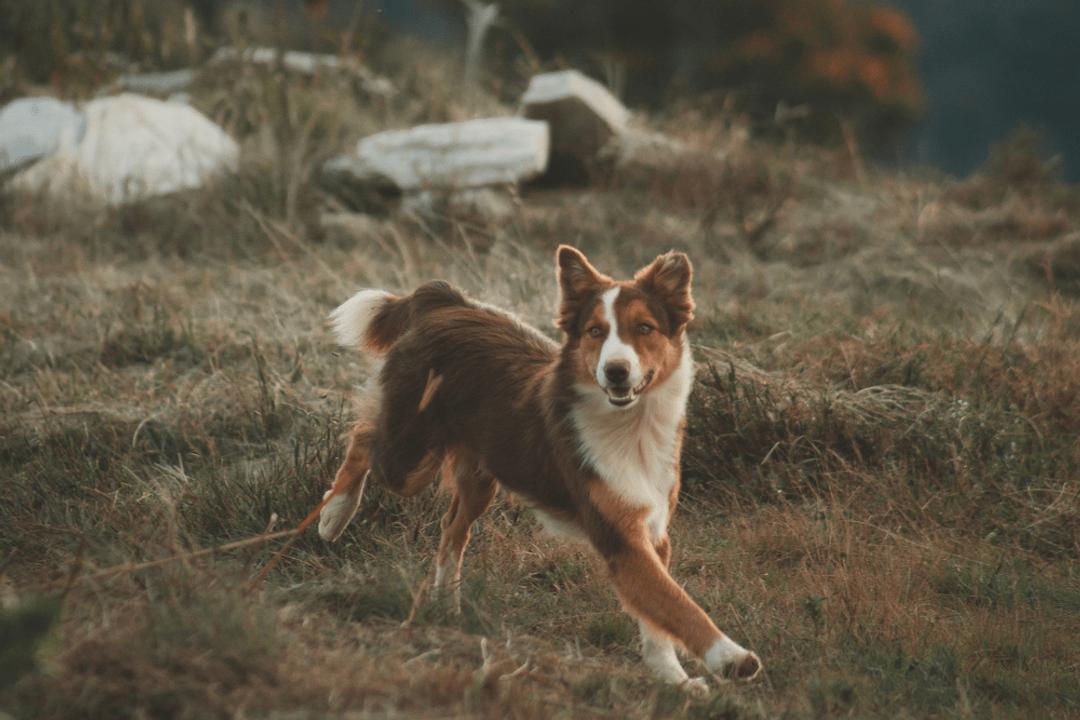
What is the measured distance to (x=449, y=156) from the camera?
38.2ft

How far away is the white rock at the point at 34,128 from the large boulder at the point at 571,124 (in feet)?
17.0

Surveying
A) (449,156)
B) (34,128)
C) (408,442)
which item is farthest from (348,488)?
(34,128)

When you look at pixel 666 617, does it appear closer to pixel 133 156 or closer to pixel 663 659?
pixel 663 659

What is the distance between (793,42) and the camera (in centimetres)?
2794

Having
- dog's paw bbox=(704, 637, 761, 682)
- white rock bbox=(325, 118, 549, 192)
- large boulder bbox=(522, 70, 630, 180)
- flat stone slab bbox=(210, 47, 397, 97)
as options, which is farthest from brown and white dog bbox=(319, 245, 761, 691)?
flat stone slab bbox=(210, 47, 397, 97)

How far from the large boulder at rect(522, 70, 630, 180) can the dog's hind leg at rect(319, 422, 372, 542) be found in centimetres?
821

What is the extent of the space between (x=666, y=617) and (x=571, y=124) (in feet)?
32.0

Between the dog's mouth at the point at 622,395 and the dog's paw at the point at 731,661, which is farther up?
the dog's mouth at the point at 622,395

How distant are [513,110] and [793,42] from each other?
16.0 meters

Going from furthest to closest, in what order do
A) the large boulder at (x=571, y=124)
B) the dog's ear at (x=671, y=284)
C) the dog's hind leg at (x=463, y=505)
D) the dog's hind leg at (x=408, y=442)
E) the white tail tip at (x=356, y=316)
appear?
the large boulder at (x=571, y=124)
the white tail tip at (x=356, y=316)
the dog's hind leg at (x=463, y=505)
the dog's hind leg at (x=408, y=442)
the dog's ear at (x=671, y=284)

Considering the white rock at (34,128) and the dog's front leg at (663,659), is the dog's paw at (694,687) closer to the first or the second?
the dog's front leg at (663,659)

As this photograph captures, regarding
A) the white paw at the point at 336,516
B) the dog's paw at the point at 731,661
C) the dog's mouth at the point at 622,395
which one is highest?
the dog's mouth at the point at 622,395

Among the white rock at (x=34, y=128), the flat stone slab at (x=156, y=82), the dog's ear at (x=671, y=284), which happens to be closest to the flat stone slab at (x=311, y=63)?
the flat stone slab at (x=156, y=82)

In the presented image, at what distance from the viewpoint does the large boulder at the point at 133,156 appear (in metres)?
11.6
